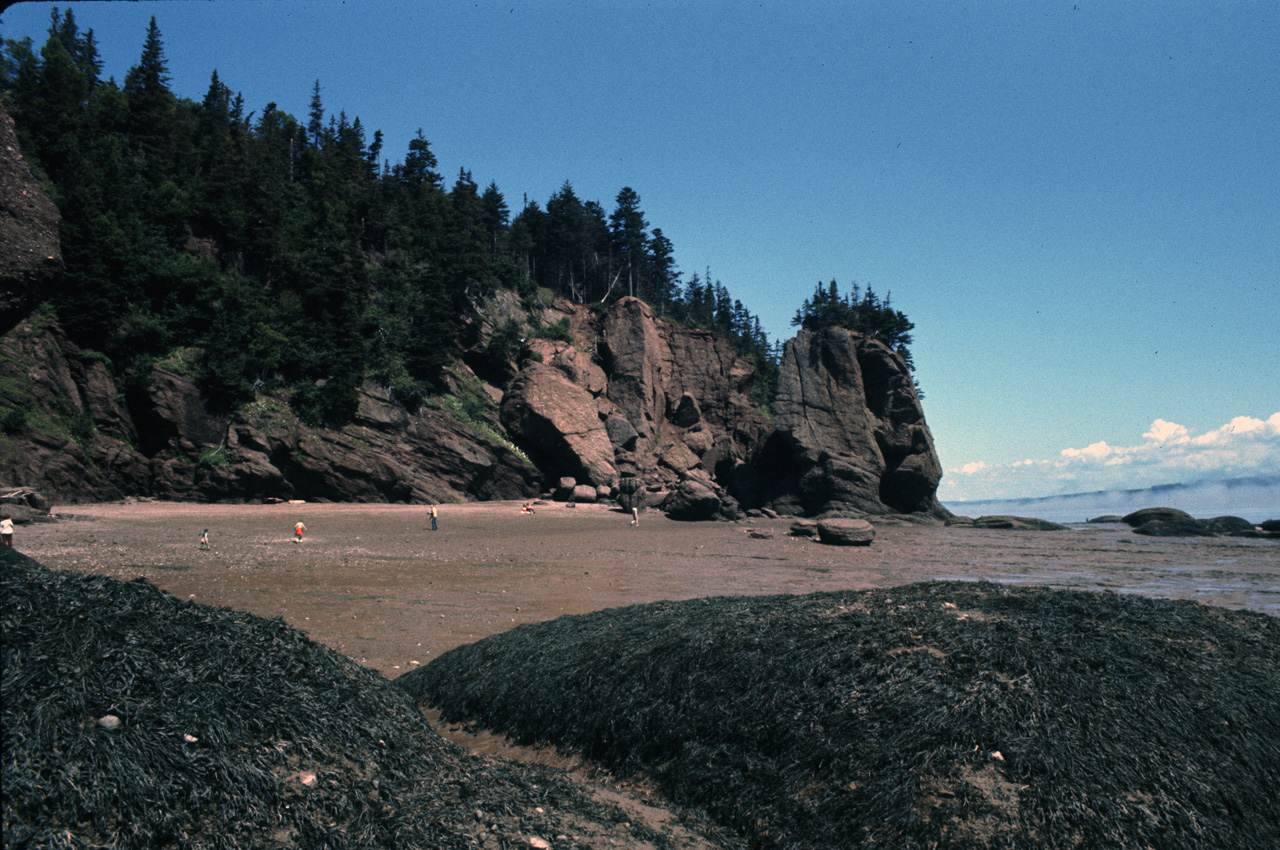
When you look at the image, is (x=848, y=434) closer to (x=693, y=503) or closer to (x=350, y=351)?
(x=693, y=503)

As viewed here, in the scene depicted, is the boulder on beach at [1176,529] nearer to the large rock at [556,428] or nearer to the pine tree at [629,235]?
the large rock at [556,428]

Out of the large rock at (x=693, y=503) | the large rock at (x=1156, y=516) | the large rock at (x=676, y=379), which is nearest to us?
the large rock at (x=693, y=503)

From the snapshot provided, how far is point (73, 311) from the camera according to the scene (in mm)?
27328

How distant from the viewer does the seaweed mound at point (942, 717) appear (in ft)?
11.1

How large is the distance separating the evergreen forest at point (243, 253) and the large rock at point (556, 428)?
579 centimetres

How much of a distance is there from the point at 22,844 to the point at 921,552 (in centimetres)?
2676

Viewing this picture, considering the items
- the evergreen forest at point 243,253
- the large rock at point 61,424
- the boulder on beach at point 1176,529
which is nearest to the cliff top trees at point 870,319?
the evergreen forest at point 243,253

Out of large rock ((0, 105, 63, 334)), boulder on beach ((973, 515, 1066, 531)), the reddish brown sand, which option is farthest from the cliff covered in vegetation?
boulder on beach ((973, 515, 1066, 531))

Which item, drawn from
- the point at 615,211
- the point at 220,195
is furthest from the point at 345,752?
the point at 615,211

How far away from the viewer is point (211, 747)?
2.79 metres

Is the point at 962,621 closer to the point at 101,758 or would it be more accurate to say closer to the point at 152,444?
the point at 101,758

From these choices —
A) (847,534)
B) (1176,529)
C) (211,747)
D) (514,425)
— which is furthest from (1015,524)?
(211,747)

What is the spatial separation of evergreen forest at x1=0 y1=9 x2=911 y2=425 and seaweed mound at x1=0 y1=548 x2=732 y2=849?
28.5 m

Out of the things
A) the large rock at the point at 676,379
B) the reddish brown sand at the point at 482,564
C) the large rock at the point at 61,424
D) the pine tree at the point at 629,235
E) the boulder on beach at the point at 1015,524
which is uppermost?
the pine tree at the point at 629,235
